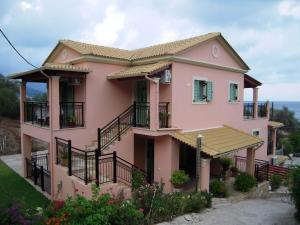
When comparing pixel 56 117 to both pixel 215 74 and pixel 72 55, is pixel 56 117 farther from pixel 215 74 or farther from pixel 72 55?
pixel 215 74

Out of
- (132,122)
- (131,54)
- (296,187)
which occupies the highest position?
(131,54)

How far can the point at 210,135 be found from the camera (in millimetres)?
14180

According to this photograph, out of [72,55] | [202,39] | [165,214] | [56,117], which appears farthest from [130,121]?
[165,214]

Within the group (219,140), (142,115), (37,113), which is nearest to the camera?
(142,115)

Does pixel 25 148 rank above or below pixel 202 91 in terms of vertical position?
below

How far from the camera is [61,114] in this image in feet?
43.3

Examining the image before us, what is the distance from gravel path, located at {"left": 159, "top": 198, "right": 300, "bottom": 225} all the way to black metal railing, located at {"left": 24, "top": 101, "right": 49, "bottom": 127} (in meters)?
9.05

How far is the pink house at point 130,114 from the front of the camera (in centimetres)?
1163

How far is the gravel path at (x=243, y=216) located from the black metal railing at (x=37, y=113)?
29.7 feet

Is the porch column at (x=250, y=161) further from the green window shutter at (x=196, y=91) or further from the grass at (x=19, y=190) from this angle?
the grass at (x=19, y=190)

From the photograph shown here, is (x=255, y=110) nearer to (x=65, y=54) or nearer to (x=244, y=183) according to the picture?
(x=244, y=183)

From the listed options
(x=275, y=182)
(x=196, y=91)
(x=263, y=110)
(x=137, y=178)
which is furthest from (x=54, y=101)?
(x=263, y=110)

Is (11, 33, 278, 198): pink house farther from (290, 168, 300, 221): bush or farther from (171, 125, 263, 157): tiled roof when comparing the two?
(290, 168, 300, 221): bush

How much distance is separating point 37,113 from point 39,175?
337cm
